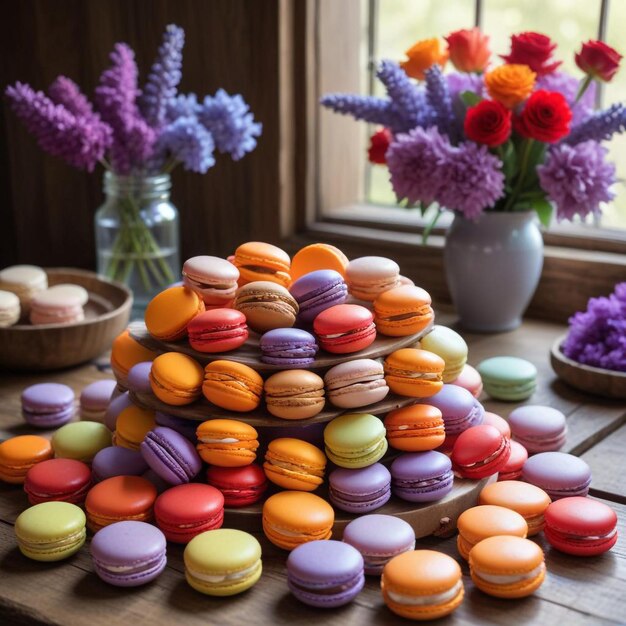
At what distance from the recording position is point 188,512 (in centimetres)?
96

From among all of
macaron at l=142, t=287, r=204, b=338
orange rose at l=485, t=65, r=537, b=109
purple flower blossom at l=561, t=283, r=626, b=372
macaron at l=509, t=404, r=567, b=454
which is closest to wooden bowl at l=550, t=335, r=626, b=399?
purple flower blossom at l=561, t=283, r=626, b=372

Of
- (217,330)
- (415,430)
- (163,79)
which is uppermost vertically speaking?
(163,79)

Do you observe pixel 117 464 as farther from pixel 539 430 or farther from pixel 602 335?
pixel 602 335

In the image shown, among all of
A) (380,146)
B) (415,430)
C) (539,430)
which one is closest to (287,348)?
(415,430)

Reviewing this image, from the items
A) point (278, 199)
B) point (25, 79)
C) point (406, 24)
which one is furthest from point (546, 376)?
point (25, 79)

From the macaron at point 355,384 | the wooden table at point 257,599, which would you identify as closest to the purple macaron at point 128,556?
the wooden table at point 257,599

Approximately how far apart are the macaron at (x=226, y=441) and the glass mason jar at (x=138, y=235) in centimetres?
72

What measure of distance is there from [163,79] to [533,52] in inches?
22.8

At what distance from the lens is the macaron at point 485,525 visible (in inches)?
37.2

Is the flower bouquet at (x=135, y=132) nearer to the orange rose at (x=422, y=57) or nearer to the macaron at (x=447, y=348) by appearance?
the orange rose at (x=422, y=57)

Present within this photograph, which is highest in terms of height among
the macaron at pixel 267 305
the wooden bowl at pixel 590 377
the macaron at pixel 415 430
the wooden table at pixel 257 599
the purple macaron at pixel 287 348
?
the macaron at pixel 267 305

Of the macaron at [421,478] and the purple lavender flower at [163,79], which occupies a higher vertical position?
the purple lavender flower at [163,79]

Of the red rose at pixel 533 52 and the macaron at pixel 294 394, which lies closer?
the macaron at pixel 294 394

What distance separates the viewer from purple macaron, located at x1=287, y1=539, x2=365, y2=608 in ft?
2.85
